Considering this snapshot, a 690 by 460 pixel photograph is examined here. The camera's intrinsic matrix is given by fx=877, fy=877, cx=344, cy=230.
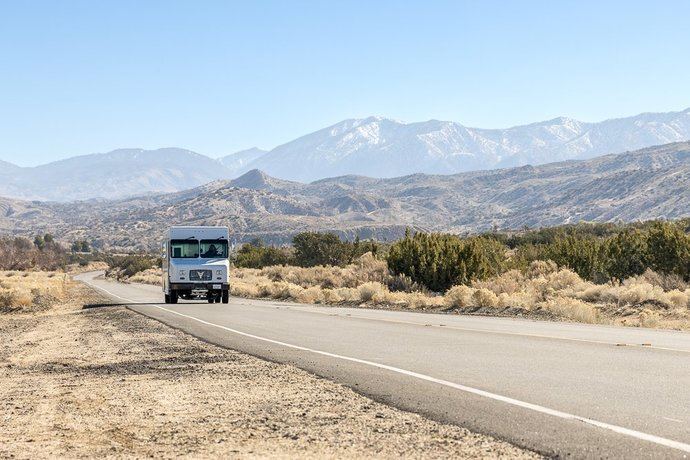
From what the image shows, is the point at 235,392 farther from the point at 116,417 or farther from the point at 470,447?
the point at 470,447

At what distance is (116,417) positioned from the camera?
29.2 ft

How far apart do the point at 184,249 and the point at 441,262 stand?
36.8 feet

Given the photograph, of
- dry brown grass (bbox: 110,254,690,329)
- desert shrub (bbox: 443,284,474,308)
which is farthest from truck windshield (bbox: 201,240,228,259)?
desert shrub (bbox: 443,284,474,308)

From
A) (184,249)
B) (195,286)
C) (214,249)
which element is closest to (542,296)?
(214,249)

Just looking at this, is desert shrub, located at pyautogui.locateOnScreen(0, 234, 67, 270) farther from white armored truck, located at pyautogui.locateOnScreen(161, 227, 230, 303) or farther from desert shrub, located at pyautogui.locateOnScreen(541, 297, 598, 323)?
desert shrub, located at pyautogui.locateOnScreen(541, 297, 598, 323)

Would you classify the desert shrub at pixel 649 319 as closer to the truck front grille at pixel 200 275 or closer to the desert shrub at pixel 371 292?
the desert shrub at pixel 371 292

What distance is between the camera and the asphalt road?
748 centimetres

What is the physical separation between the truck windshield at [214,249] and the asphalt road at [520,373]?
38.1 feet

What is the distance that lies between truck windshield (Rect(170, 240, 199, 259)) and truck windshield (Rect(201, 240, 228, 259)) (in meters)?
0.26

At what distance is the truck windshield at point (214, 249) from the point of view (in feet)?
108

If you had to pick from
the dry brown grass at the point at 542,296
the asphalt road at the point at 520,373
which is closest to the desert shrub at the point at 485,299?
the dry brown grass at the point at 542,296

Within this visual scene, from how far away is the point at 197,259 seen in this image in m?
32.7

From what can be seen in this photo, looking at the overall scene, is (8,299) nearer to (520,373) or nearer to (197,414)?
(520,373)

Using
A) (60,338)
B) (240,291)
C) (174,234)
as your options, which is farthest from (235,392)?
(240,291)
